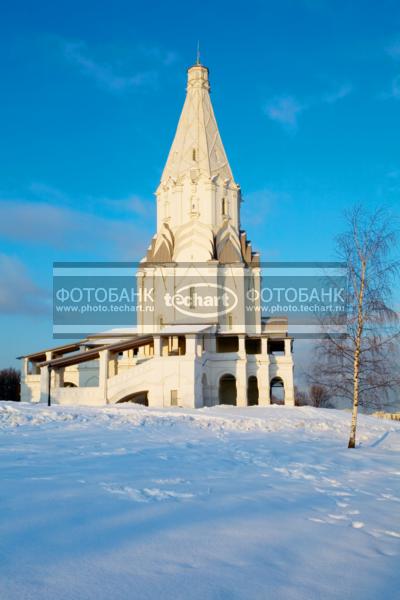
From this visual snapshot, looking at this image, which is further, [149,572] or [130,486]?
[130,486]

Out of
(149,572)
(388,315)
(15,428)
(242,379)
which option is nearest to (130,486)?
→ (149,572)

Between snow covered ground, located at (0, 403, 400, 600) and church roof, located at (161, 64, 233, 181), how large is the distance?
3339 cm

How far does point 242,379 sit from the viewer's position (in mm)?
35125

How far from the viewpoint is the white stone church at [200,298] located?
35.2m

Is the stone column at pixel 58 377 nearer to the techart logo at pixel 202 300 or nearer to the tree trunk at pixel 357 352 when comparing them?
the techart logo at pixel 202 300

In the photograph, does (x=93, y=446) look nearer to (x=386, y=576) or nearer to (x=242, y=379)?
(x=386, y=576)

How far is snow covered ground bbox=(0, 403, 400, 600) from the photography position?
333 centimetres

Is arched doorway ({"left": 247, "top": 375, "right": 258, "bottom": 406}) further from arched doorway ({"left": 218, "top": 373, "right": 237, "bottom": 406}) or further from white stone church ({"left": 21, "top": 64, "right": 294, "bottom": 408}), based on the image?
arched doorway ({"left": 218, "top": 373, "right": 237, "bottom": 406})

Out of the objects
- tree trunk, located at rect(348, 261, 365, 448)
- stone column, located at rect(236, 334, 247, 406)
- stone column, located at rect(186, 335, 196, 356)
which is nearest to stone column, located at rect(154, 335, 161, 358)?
stone column, located at rect(186, 335, 196, 356)

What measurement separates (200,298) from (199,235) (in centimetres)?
512

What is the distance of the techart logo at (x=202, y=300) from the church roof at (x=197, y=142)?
9.27 m

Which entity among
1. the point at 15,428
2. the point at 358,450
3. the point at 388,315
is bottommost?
the point at 358,450

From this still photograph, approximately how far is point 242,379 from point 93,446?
26.2 metres

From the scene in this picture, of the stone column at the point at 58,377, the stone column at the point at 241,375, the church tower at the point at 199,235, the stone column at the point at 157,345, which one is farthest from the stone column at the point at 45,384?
the stone column at the point at 241,375
